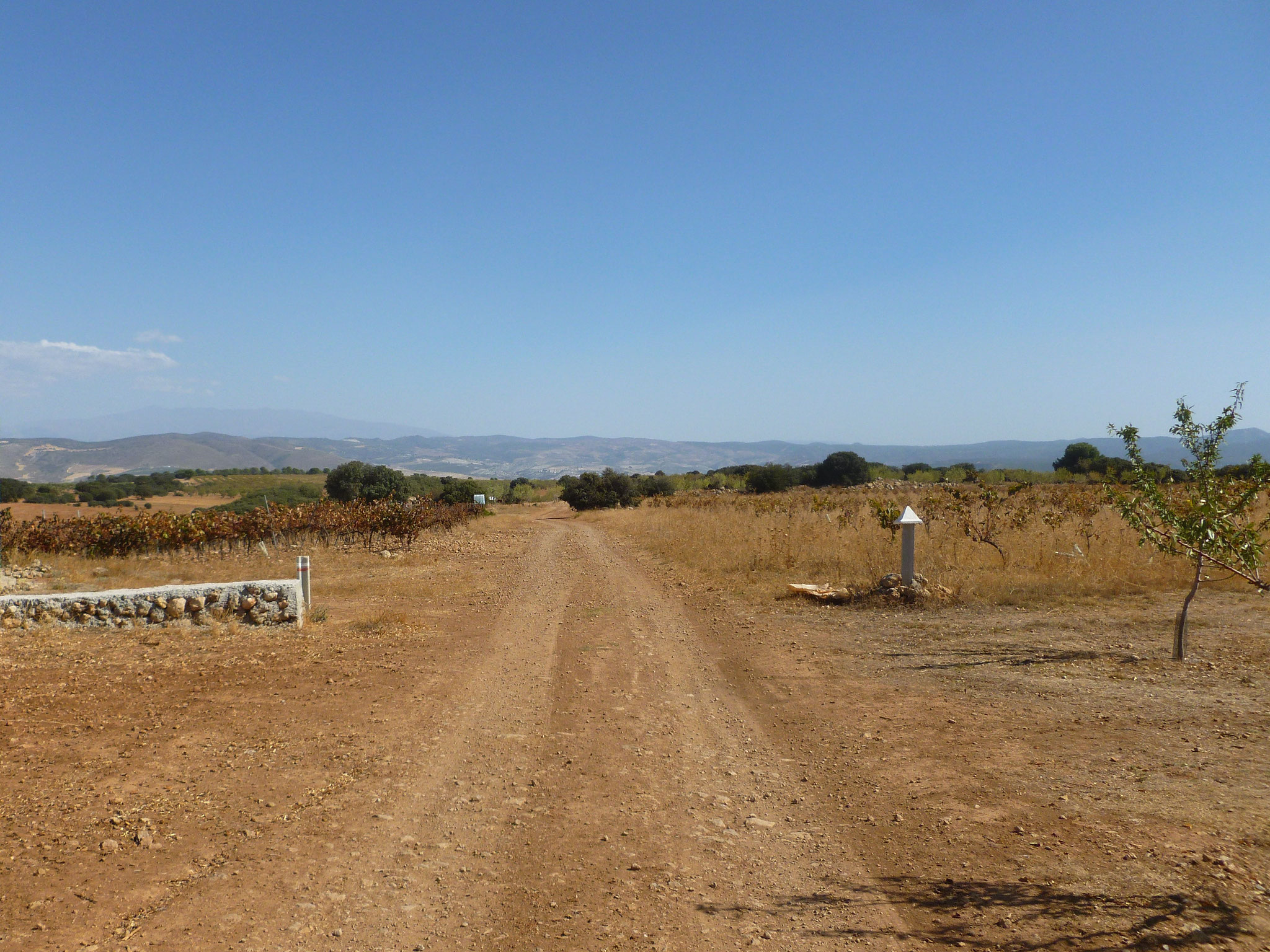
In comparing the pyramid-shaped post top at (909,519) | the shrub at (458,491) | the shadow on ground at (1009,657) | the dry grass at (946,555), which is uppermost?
the pyramid-shaped post top at (909,519)

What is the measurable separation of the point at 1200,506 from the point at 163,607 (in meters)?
12.3

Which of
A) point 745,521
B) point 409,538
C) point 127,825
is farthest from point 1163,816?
point 409,538

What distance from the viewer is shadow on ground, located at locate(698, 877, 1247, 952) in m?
3.27

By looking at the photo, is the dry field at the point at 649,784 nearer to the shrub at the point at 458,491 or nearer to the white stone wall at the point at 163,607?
the white stone wall at the point at 163,607

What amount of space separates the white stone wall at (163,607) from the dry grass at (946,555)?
7.68 metres

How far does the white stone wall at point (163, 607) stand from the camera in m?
9.61

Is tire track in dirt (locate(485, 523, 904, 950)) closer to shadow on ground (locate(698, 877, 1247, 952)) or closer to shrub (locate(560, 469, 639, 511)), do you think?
shadow on ground (locate(698, 877, 1247, 952))

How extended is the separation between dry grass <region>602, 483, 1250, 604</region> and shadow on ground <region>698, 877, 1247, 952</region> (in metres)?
5.51

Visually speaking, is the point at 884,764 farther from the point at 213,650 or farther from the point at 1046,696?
the point at 213,650

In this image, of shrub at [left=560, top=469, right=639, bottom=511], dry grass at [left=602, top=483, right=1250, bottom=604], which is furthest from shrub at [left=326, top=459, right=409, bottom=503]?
dry grass at [left=602, top=483, right=1250, bottom=604]

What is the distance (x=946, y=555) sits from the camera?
46.2 feet

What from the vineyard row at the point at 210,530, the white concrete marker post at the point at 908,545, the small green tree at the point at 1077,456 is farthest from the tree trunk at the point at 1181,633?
the small green tree at the point at 1077,456

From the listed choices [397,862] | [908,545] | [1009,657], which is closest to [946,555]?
[908,545]

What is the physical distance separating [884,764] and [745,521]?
627 inches
